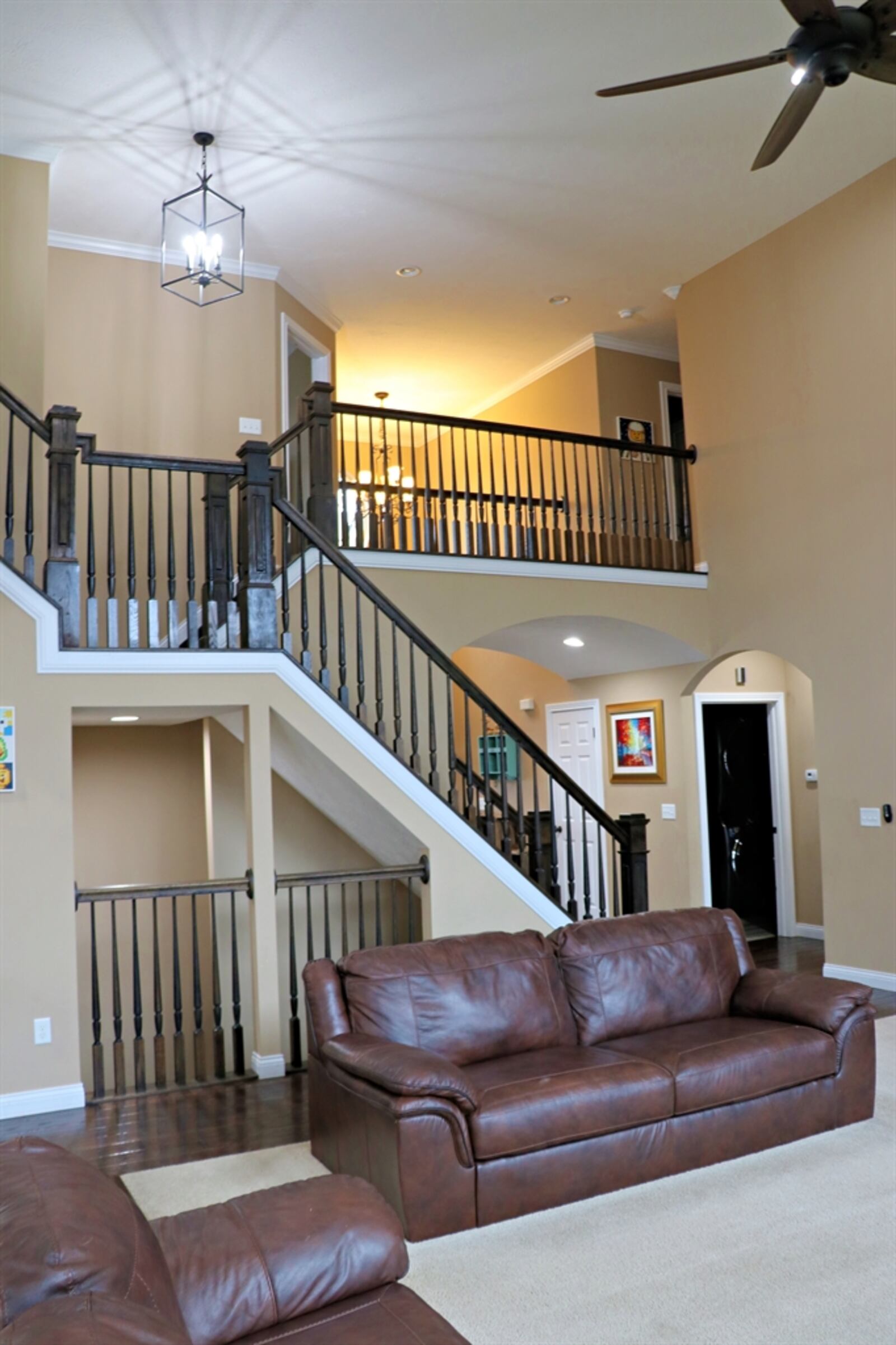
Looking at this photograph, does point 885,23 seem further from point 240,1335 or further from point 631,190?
point 240,1335

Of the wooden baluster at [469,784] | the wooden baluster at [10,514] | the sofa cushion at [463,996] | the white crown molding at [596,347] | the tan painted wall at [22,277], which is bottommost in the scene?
the sofa cushion at [463,996]

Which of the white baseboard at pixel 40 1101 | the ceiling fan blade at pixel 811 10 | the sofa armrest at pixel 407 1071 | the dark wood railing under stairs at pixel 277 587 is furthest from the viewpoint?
the dark wood railing under stairs at pixel 277 587

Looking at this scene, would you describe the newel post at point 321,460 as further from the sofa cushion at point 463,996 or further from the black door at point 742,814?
the black door at point 742,814

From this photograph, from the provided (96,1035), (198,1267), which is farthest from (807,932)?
(198,1267)

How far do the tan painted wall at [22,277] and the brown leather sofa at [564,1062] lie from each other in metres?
4.15

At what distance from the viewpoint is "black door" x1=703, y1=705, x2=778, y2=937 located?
8.98 metres

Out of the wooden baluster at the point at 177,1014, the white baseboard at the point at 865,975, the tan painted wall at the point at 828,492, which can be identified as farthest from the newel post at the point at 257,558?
the white baseboard at the point at 865,975

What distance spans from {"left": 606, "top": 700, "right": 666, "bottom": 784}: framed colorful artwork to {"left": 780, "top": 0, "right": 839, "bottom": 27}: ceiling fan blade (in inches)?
239

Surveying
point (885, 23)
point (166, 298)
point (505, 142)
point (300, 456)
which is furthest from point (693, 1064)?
point (166, 298)

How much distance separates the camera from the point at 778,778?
29.8ft

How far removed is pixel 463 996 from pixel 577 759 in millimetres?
6359

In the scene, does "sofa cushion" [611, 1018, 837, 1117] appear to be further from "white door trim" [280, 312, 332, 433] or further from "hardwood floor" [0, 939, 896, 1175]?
"white door trim" [280, 312, 332, 433]

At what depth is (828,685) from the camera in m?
7.20

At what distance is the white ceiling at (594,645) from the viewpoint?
8266 mm
